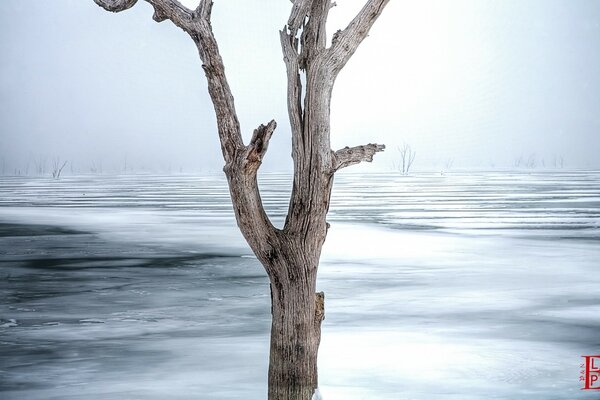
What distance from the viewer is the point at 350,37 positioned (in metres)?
5.08

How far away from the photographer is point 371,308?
10.3 metres

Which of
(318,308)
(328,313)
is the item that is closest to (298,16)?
(318,308)

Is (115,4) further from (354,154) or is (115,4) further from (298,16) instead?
(354,154)

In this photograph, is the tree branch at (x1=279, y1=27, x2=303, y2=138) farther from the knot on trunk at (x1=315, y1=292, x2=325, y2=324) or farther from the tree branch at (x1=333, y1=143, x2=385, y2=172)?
the knot on trunk at (x1=315, y1=292, x2=325, y2=324)

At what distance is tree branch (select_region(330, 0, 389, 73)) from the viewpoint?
5.07m

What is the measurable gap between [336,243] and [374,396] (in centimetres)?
1075

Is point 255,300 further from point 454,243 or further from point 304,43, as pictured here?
point 454,243

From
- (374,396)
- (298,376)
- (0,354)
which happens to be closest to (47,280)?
(0,354)
